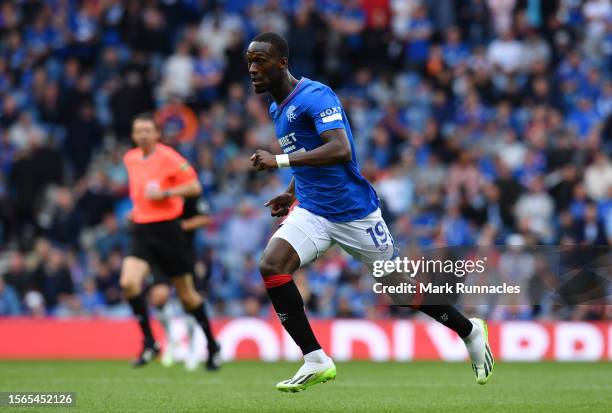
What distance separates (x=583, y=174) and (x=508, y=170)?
1210mm

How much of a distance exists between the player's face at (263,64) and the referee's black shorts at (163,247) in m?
4.66

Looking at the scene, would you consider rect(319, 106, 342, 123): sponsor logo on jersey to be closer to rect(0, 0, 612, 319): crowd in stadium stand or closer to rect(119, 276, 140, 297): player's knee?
rect(119, 276, 140, 297): player's knee

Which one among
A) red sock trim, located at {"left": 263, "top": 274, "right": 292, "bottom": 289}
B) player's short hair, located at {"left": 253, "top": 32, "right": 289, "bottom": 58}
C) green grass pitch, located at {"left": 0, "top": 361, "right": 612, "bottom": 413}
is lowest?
green grass pitch, located at {"left": 0, "top": 361, "right": 612, "bottom": 413}

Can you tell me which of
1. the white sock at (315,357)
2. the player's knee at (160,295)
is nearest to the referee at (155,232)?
the player's knee at (160,295)

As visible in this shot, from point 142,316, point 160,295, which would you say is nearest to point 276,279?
point 142,316

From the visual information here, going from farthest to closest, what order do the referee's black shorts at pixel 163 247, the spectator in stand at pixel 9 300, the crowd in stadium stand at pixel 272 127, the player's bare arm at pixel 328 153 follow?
1. the spectator in stand at pixel 9 300
2. the crowd in stadium stand at pixel 272 127
3. the referee's black shorts at pixel 163 247
4. the player's bare arm at pixel 328 153

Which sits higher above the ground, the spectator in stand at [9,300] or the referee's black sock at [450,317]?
the referee's black sock at [450,317]

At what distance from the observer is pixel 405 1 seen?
21922 millimetres

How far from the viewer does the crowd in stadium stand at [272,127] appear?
1783 centimetres

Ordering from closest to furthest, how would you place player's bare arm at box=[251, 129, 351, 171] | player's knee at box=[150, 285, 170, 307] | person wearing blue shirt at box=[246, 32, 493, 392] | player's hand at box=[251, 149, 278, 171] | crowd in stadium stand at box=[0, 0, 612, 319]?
player's hand at box=[251, 149, 278, 171]
player's bare arm at box=[251, 129, 351, 171]
person wearing blue shirt at box=[246, 32, 493, 392]
player's knee at box=[150, 285, 170, 307]
crowd in stadium stand at box=[0, 0, 612, 319]

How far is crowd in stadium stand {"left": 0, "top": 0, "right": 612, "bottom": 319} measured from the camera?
58.5 feet

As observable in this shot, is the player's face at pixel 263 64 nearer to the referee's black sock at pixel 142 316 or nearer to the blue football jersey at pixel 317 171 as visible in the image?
the blue football jersey at pixel 317 171

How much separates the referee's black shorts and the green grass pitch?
120 cm

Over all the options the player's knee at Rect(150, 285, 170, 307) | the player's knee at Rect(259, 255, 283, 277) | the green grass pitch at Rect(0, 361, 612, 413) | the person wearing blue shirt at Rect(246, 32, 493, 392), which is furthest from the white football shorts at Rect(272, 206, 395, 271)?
the player's knee at Rect(150, 285, 170, 307)
